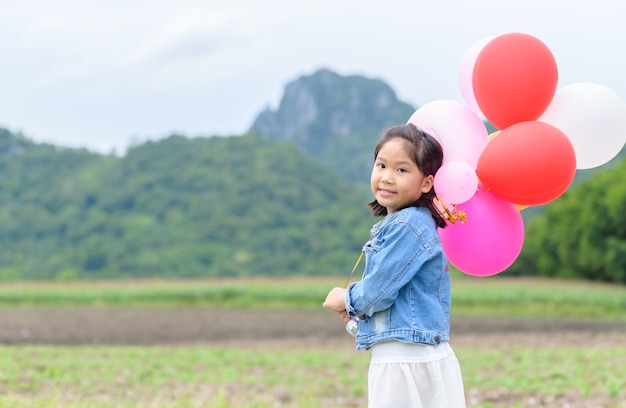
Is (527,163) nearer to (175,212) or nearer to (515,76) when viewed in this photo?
(515,76)

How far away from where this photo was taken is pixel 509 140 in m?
2.67

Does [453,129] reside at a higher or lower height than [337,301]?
higher

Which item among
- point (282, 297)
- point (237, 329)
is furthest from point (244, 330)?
point (282, 297)

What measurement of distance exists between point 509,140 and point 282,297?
61.5ft

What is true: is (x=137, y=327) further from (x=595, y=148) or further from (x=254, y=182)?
(x=254, y=182)

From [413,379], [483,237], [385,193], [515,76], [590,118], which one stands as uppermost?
[515,76]

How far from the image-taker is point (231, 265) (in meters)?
36.6

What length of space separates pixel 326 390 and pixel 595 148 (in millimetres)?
4279

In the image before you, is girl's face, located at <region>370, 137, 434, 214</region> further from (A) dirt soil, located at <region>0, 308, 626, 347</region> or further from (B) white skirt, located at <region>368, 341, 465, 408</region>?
(A) dirt soil, located at <region>0, 308, 626, 347</region>

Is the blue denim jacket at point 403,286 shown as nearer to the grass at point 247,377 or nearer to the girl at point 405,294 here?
the girl at point 405,294

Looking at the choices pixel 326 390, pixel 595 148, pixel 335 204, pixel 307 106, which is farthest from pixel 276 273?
pixel 307 106

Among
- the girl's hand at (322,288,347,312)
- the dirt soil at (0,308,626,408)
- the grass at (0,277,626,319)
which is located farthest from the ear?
the grass at (0,277,626,319)

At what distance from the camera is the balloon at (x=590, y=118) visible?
283cm

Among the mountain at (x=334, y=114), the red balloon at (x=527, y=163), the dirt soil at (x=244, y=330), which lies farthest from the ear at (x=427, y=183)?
the mountain at (x=334, y=114)
